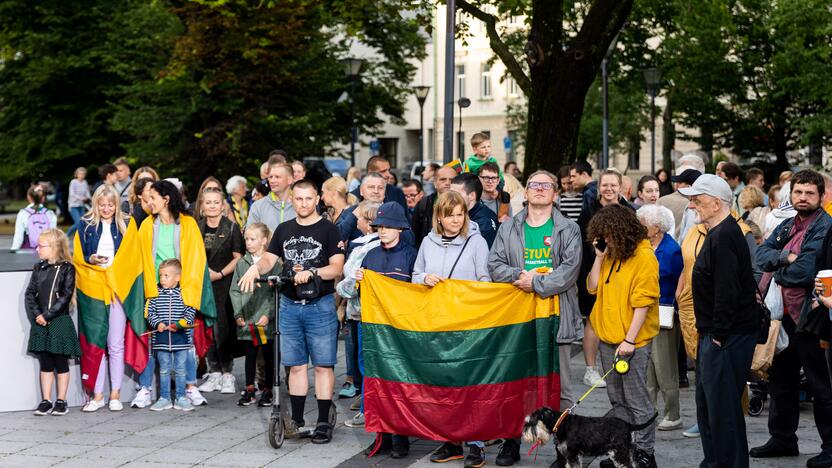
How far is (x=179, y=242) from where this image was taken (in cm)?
1037

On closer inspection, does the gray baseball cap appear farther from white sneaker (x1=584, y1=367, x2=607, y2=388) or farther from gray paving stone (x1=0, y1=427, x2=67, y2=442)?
gray paving stone (x1=0, y1=427, x2=67, y2=442)

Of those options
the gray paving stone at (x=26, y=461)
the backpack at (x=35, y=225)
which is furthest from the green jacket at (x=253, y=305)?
the backpack at (x=35, y=225)

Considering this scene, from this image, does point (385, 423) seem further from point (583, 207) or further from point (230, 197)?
point (230, 197)

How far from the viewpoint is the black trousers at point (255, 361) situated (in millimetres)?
10164

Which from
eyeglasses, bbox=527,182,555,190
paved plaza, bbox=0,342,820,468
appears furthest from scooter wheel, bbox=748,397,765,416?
eyeglasses, bbox=527,182,555,190

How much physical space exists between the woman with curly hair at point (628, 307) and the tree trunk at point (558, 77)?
9.56m

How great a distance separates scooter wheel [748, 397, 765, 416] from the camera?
964cm

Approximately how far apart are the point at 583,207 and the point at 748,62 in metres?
19.7

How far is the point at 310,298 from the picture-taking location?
28.5ft

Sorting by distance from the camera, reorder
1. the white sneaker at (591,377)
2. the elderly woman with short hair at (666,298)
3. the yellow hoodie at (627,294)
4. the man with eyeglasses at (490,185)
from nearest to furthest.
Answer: the yellow hoodie at (627,294) → the elderly woman with short hair at (666,298) → the man with eyeglasses at (490,185) → the white sneaker at (591,377)

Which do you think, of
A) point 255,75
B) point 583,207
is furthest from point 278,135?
point 583,207

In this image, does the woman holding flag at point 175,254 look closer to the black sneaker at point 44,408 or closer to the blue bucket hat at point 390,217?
the black sneaker at point 44,408

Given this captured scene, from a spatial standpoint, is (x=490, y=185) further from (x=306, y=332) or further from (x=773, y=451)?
(x=773, y=451)

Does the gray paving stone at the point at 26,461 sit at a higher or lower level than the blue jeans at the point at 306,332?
lower
